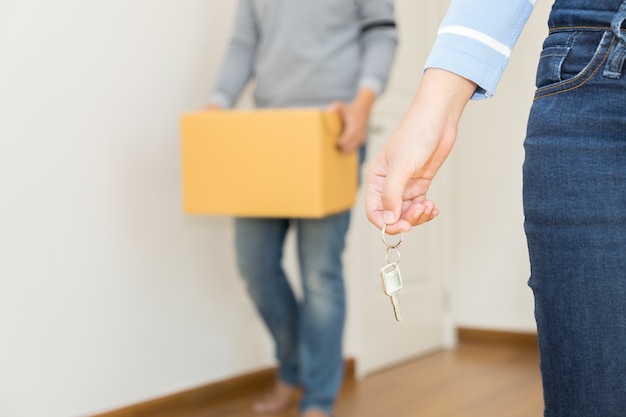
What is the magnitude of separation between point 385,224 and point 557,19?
0.76 ft

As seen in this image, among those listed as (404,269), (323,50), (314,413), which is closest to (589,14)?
(323,50)

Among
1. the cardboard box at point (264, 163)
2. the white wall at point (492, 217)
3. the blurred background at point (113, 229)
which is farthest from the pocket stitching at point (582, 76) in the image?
the white wall at point (492, 217)

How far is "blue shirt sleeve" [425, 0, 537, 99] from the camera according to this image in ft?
2.38

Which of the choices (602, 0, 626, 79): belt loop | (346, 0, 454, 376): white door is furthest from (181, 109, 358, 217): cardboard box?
(602, 0, 626, 79): belt loop

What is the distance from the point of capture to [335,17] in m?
1.94

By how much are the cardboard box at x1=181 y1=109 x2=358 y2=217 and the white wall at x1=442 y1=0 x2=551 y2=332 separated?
165 cm

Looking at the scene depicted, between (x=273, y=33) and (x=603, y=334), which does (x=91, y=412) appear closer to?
(x=273, y=33)

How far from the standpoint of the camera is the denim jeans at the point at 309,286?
196cm

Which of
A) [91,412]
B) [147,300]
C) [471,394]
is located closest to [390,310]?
[471,394]

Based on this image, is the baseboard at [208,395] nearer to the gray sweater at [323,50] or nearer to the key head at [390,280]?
the gray sweater at [323,50]

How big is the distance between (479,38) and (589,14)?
0.32 ft

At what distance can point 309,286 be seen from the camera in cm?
197

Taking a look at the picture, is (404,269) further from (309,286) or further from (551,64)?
(551,64)

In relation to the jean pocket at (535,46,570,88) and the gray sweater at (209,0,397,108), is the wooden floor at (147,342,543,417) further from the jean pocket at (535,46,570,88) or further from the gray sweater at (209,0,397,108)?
the jean pocket at (535,46,570,88)
